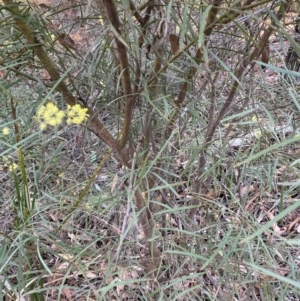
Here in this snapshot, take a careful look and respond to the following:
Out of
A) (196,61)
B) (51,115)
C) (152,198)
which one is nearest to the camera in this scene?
(51,115)

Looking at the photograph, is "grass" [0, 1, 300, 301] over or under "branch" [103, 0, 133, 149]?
under

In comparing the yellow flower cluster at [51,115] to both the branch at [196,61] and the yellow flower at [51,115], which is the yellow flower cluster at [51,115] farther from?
the branch at [196,61]

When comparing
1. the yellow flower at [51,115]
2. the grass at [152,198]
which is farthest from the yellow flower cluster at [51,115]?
the grass at [152,198]

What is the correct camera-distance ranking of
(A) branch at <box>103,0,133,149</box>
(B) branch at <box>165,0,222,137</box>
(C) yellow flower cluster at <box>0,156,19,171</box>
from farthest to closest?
1. (C) yellow flower cluster at <box>0,156,19,171</box>
2. (B) branch at <box>165,0,222,137</box>
3. (A) branch at <box>103,0,133,149</box>

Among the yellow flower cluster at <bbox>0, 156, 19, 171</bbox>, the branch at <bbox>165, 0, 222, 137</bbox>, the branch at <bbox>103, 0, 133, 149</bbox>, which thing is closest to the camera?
the branch at <bbox>103, 0, 133, 149</bbox>

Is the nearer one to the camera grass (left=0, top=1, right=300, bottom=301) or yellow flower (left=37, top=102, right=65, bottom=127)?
yellow flower (left=37, top=102, right=65, bottom=127)

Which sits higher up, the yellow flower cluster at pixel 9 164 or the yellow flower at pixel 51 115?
the yellow flower at pixel 51 115

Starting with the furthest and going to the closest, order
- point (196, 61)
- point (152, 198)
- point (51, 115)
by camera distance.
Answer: point (152, 198) → point (196, 61) → point (51, 115)

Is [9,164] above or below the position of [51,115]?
below

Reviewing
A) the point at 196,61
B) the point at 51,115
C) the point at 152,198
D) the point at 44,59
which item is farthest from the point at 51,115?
the point at 152,198

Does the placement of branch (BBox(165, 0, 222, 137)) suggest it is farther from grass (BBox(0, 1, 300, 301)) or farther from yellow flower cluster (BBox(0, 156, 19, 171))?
yellow flower cluster (BBox(0, 156, 19, 171))

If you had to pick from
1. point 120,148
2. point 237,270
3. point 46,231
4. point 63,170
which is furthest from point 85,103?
point 237,270

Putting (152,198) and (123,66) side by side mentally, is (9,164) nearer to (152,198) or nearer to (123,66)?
(152,198)

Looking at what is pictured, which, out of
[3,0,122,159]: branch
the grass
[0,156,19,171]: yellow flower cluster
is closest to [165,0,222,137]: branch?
the grass
